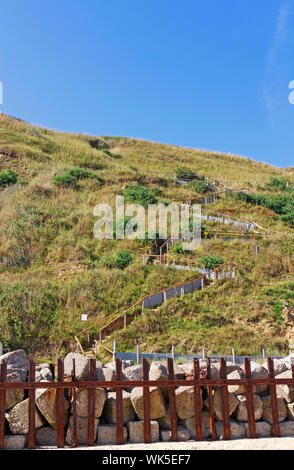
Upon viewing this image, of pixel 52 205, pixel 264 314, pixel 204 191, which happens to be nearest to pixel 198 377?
pixel 264 314

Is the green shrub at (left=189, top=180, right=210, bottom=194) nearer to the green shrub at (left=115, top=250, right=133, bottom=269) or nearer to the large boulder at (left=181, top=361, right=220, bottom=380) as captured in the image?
the green shrub at (left=115, top=250, right=133, bottom=269)

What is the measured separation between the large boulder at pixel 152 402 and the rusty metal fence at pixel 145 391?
16cm

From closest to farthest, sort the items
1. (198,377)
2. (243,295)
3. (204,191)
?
(198,377), (243,295), (204,191)

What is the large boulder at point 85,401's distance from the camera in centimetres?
677

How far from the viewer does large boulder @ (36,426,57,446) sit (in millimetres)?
6695

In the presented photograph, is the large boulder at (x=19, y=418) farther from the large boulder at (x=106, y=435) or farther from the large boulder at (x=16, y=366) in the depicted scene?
the large boulder at (x=106, y=435)

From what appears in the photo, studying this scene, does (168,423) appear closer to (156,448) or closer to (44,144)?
(156,448)

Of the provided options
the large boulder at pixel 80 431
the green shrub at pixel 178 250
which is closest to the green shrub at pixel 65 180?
the green shrub at pixel 178 250

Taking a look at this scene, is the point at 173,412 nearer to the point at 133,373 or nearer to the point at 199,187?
the point at 133,373

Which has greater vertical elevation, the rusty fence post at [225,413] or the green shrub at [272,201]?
the green shrub at [272,201]

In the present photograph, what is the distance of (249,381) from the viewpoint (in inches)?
281

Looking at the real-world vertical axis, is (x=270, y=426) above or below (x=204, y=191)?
below

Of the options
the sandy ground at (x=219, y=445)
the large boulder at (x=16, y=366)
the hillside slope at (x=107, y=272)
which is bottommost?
the sandy ground at (x=219, y=445)

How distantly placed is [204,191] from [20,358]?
113ft
